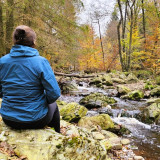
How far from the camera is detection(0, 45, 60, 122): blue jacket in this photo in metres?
1.77

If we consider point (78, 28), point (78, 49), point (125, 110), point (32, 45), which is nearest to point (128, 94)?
point (125, 110)

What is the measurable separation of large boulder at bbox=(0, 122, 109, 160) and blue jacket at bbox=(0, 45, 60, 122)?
27 centimetres

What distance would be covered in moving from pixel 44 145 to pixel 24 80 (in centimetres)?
84

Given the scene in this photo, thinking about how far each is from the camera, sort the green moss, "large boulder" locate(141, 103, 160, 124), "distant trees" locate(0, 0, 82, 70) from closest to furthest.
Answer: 1. the green moss
2. "large boulder" locate(141, 103, 160, 124)
3. "distant trees" locate(0, 0, 82, 70)

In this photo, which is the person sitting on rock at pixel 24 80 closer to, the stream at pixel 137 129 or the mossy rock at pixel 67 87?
the stream at pixel 137 129

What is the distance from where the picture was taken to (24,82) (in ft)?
5.82

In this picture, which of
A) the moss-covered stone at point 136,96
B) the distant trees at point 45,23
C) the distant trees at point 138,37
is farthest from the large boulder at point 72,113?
the distant trees at point 138,37

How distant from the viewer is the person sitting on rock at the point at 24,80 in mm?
1769

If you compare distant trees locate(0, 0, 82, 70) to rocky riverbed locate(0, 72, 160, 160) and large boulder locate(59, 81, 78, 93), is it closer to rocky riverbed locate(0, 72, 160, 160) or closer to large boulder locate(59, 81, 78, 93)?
large boulder locate(59, 81, 78, 93)

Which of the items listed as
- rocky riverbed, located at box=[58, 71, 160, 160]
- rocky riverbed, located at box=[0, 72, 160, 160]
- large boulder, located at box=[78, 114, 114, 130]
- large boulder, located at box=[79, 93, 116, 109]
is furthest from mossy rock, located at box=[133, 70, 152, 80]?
large boulder, located at box=[78, 114, 114, 130]

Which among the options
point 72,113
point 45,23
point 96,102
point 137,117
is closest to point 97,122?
point 72,113

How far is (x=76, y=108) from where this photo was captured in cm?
529

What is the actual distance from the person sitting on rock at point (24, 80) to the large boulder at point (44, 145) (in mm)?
216

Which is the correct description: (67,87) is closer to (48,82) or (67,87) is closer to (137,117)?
(137,117)
